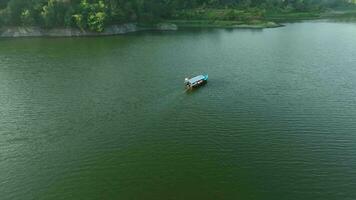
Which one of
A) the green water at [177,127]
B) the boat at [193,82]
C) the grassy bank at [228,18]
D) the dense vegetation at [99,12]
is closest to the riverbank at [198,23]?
the grassy bank at [228,18]

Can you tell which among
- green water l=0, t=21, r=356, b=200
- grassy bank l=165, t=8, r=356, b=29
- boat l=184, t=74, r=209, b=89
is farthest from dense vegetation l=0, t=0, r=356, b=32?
boat l=184, t=74, r=209, b=89

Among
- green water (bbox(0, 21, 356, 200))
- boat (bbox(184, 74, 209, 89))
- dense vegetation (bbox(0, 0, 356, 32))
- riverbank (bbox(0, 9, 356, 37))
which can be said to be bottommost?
green water (bbox(0, 21, 356, 200))

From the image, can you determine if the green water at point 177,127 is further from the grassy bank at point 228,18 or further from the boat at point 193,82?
the grassy bank at point 228,18

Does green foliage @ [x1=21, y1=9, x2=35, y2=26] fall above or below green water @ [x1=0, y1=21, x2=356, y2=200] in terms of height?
above

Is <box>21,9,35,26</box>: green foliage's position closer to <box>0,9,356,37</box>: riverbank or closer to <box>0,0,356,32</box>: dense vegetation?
<box>0,0,356,32</box>: dense vegetation

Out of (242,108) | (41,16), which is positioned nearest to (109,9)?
(41,16)

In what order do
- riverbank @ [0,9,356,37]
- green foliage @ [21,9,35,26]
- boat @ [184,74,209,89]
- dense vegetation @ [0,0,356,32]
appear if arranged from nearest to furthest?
boat @ [184,74,209,89], green foliage @ [21,9,35,26], dense vegetation @ [0,0,356,32], riverbank @ [0,9,356,37]

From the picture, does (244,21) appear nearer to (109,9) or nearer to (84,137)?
(109,9)
